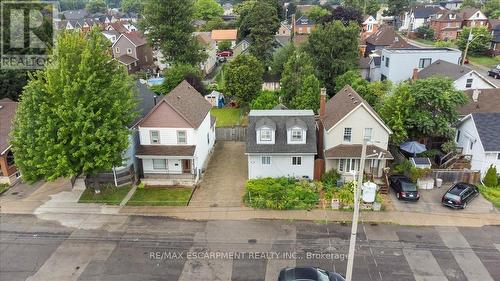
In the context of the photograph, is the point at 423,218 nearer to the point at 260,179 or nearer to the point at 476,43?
the point at 260,179

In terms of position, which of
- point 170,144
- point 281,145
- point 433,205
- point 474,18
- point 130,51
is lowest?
point 433,205

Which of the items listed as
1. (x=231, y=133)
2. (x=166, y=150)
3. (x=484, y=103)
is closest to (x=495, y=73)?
(x=484, y=103)

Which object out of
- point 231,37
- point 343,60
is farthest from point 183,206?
point 231,37

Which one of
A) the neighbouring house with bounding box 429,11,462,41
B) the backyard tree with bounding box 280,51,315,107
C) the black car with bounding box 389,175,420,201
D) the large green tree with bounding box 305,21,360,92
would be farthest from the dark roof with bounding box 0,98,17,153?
the neighbouring house with bounding box 429,11,462,41

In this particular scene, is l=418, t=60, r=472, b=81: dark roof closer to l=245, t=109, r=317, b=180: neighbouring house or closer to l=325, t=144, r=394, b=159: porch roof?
l=325, t=144, r=394, b=159: porch roof

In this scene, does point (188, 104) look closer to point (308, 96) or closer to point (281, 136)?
point (281, 136)

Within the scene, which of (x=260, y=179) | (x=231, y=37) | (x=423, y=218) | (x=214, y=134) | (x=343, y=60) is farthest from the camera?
(x=231, y=37)

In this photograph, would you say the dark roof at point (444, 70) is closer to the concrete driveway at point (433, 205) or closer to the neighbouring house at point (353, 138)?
the neighbouring house at point (353, 138)

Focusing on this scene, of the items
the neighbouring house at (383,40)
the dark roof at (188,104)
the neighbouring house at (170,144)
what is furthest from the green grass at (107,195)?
the neighbouring house at (383,40)
